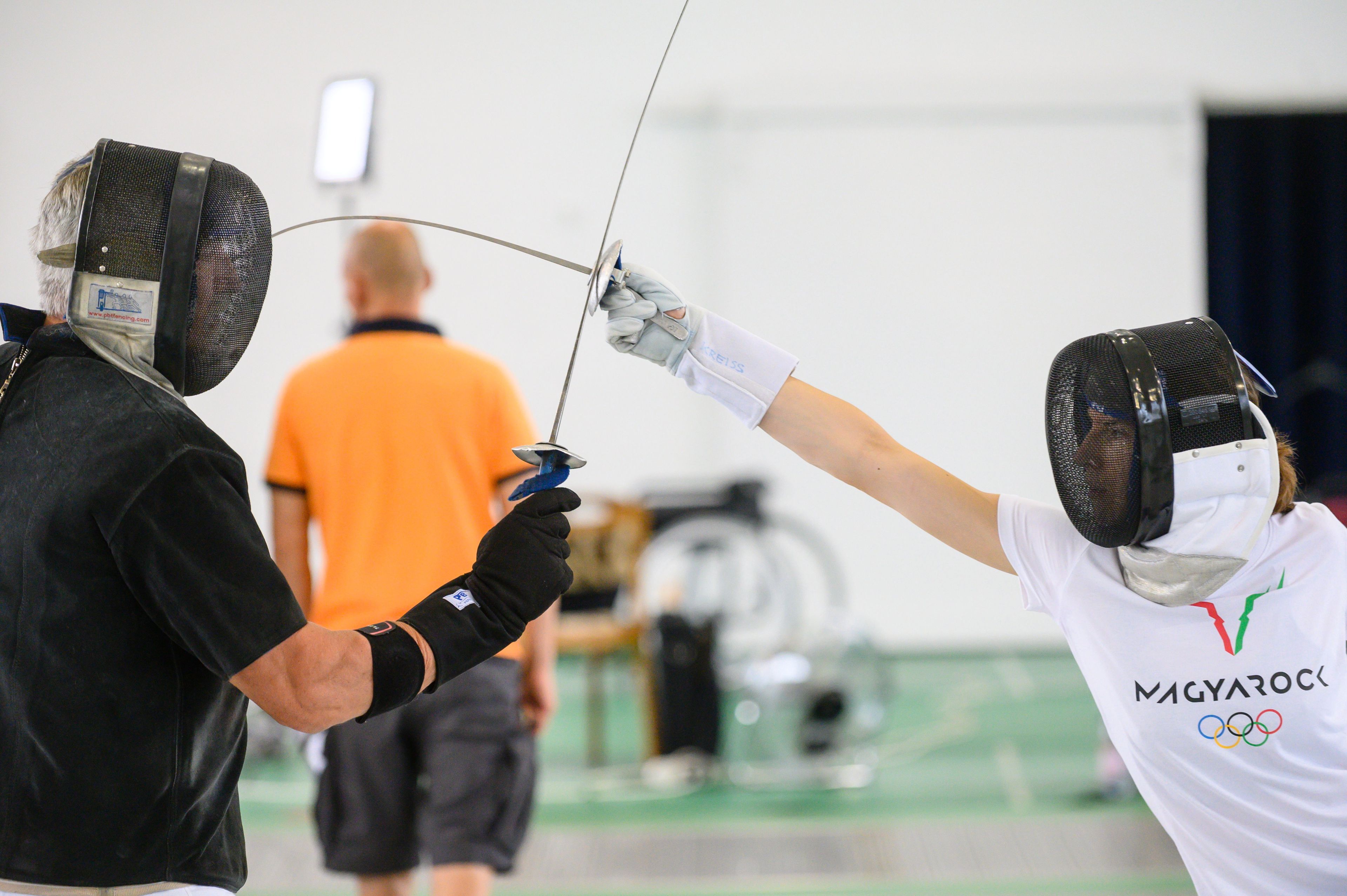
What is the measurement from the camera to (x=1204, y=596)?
1.23 meters

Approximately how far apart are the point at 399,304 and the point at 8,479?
3.72ft

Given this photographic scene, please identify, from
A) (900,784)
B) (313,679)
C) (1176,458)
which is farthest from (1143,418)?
(900,784)

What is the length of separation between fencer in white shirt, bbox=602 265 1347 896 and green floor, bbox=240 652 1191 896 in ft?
5.55

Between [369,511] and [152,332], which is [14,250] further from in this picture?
[152,332]

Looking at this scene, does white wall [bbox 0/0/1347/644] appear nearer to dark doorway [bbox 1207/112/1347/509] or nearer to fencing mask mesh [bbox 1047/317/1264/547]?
dark doorway [bbox 1207/112/1347/509]

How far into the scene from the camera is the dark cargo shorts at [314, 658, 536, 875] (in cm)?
198

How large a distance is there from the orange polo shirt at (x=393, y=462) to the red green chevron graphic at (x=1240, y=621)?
1.21 meters

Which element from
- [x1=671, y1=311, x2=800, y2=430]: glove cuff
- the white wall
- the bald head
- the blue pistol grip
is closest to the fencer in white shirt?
[x1=671, y1=311, x2=800, y2=430]: glove cuff

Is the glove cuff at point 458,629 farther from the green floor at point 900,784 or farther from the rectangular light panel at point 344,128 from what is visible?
the green floor at point 900,784

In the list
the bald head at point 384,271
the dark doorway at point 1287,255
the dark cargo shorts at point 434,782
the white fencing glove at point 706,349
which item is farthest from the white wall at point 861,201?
the white fencing glove at point 706,349

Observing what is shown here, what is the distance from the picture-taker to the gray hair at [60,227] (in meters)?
1.09

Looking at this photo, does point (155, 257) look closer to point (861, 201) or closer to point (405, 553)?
point (405, 553)

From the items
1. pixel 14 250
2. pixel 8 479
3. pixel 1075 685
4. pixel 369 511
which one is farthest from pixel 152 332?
pixel 14 250

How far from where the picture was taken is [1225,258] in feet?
20.9
